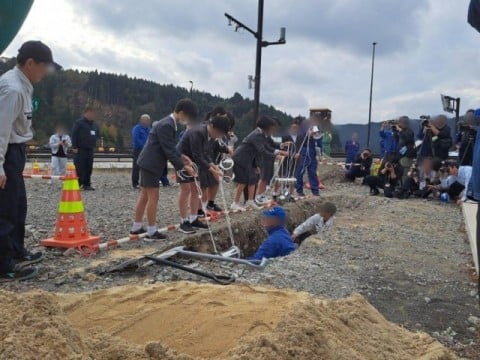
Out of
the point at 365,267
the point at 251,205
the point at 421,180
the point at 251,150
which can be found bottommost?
the point at 365,267

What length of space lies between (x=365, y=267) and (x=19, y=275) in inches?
132

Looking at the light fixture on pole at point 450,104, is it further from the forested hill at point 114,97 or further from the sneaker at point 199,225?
the forested hill at point 114,97

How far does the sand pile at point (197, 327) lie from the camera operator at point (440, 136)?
27.4 feet

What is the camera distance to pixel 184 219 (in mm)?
7406

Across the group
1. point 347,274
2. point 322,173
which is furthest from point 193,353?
point 322,173

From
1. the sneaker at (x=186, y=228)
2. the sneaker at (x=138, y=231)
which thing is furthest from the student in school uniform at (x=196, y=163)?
the sneaker at (x=138, y=231)

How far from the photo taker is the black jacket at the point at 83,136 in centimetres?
1177

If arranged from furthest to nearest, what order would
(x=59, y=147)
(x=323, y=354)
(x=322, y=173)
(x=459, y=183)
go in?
(x=322, y=173), (x=59, y=147), (x=459, y=183), (x=323, y=354)

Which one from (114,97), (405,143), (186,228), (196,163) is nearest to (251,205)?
(196,163)

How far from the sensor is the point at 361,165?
16.9m

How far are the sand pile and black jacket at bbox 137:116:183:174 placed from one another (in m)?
2.52

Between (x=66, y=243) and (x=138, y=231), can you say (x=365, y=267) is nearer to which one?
(x=138, y=231)

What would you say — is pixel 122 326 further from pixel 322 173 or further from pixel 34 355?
pixel 322 173

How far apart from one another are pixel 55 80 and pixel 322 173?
42813 millimetres
